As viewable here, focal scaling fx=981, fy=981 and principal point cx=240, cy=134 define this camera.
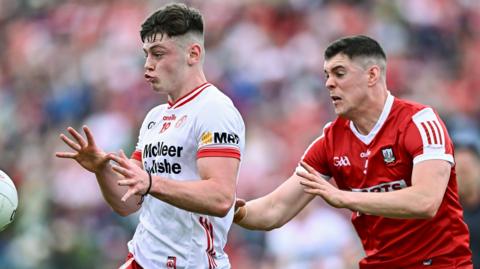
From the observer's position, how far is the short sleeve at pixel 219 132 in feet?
17.4

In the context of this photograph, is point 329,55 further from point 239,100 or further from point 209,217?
point 239,100

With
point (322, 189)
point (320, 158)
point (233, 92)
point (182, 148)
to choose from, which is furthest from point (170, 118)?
point (233, 92)

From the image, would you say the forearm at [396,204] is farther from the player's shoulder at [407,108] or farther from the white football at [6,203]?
the white football at [6,203]

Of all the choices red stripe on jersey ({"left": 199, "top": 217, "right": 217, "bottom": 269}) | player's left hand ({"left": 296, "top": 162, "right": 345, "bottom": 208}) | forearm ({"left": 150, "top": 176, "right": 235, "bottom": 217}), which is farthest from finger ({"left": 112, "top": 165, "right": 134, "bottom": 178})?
player's left hand ({"left": 296, "top": 162, "right": 345, "bottom": 208})

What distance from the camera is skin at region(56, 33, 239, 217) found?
5.01m

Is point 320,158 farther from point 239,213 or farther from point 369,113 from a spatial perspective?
point 239,213

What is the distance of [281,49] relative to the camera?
11.7 m

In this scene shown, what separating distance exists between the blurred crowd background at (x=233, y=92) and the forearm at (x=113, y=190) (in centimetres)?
385

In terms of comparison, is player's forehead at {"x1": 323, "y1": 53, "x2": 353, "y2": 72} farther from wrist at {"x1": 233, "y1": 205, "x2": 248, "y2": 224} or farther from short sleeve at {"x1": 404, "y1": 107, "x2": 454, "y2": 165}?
wrist at {"x1": 233, "y1": 205, "x2": 248, "y2": 224}

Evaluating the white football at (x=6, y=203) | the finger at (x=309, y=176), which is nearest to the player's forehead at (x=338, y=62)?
the finger at (x=309, y=176)

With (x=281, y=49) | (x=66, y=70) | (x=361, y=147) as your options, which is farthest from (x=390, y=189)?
(x=66, y=70)

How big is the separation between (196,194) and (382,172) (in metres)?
1.49

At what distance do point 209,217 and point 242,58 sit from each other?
20.9ft

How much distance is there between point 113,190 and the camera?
5922 mm
